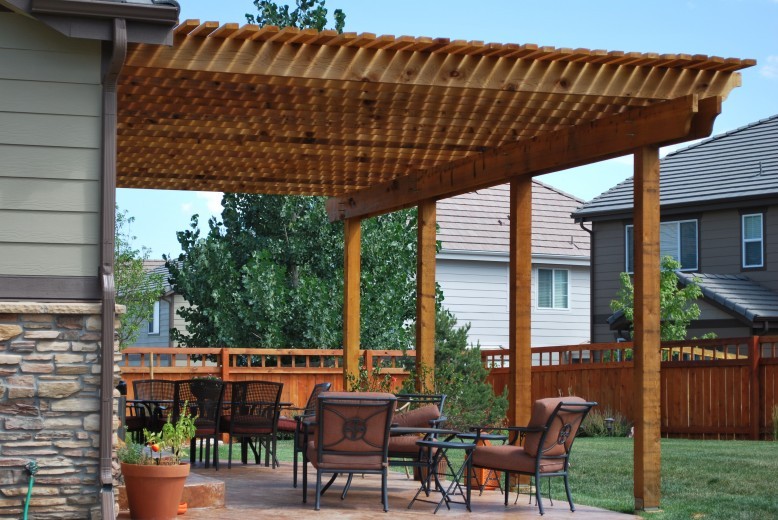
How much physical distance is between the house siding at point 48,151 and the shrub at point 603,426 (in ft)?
36.7

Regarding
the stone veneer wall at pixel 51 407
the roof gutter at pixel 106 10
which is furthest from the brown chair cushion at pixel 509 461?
the roof gutter at pixel 106 10

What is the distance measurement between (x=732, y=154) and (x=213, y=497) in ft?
57.5

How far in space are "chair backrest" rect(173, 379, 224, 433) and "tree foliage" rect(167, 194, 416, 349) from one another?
6.66m

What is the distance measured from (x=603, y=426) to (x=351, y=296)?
18.0ft

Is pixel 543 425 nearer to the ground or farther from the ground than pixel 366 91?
nearer to the ground

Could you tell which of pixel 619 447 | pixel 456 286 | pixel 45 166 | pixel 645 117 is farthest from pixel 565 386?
pixel 45 166

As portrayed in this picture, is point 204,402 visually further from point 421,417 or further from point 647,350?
point 647,350

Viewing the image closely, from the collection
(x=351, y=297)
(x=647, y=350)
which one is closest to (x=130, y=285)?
(x=351, y=297)

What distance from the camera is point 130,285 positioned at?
75.8 feet

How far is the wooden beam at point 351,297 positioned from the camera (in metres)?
13.6

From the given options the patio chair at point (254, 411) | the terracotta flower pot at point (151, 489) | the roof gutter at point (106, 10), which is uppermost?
the roof gutter at point (106, 10)

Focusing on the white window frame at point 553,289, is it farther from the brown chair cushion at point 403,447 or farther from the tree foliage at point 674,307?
the brown chair cushion at point 403,447

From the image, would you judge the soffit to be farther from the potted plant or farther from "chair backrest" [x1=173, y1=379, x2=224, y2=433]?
the potted plant

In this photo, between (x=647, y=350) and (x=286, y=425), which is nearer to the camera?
(x=647, y=350)
